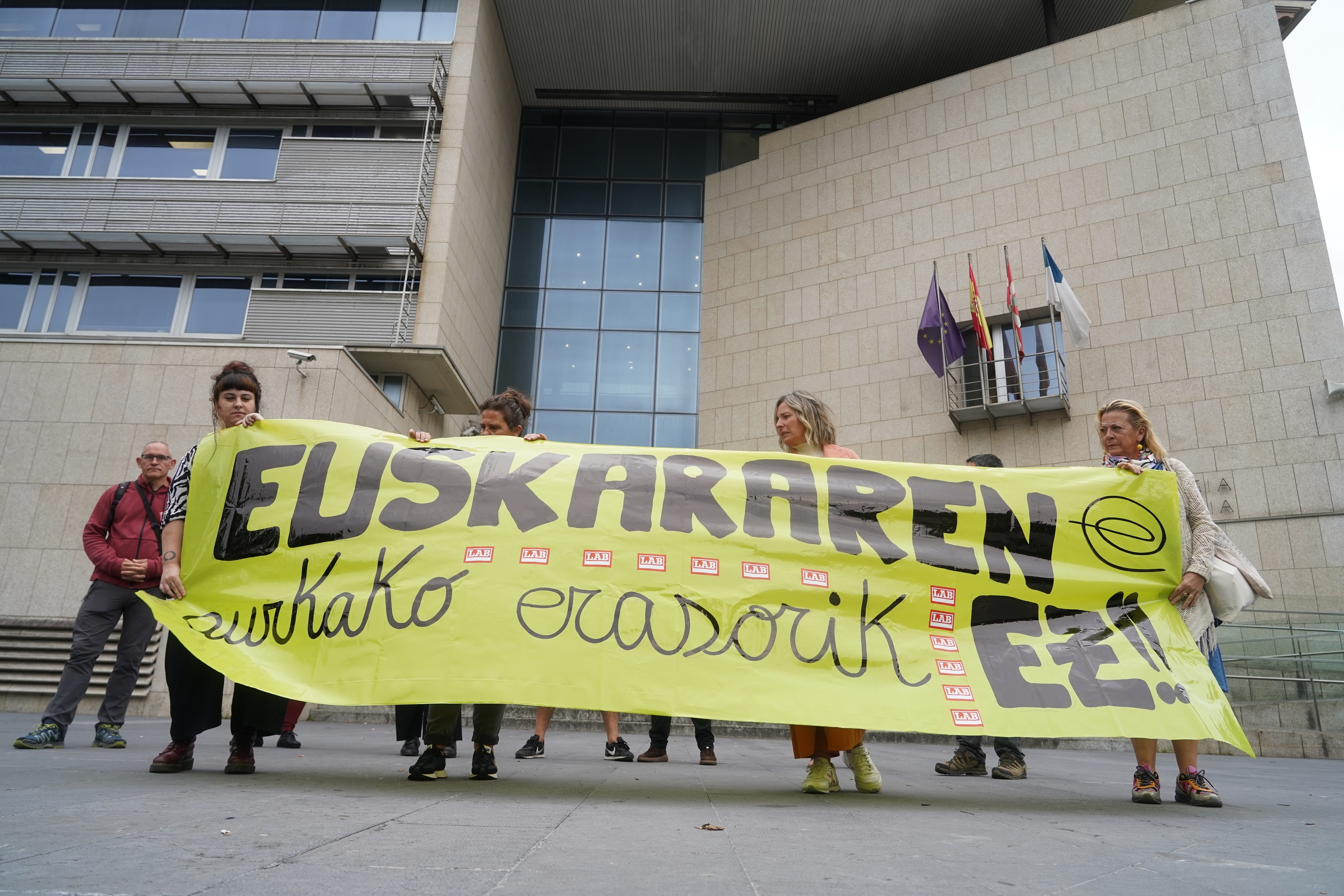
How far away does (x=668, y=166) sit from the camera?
23047 mm

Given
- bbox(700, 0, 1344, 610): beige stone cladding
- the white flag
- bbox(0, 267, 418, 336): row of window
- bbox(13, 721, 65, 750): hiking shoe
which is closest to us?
bbox(13, 721, 65, 750): hiking shoe

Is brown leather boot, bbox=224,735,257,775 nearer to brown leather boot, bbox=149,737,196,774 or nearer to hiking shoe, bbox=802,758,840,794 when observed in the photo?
brown leather boot, bbox=149,737,196,774

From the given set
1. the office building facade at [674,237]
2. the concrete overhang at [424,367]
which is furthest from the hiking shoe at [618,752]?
the concrete overhang at [424,367]

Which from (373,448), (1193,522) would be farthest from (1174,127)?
(373,448)

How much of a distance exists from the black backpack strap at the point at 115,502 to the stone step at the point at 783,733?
13.7 ft

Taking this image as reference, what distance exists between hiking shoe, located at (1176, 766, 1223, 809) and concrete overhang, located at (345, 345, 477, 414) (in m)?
14.0

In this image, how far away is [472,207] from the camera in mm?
18781

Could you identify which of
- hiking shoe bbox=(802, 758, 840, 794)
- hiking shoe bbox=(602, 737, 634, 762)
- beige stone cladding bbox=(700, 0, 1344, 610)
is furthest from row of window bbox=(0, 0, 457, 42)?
hiking shoe bbox=(802, 758, 840, 794)

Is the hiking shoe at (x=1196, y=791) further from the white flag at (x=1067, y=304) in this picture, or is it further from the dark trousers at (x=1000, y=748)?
the white flag at (x=1067, y=304)

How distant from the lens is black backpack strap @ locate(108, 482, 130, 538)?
536 cm

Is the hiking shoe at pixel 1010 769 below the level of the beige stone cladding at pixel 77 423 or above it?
below

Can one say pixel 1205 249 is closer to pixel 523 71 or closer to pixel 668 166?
pixel 668 166

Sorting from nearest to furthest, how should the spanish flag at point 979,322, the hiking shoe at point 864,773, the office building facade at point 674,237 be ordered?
the hiking shoe at point 864,773
the office building facade at point 674,237
the spanish flag at point 979,322

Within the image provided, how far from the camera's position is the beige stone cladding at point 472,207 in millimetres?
16906
